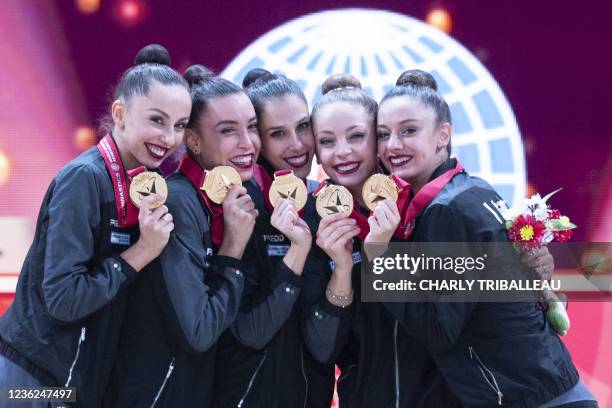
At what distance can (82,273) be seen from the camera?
251 centimetres

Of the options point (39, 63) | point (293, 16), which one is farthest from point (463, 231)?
point (39, 63)

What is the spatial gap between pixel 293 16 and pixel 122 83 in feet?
7.90

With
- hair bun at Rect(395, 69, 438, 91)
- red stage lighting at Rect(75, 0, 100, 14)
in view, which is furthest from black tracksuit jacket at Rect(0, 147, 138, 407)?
red stage lighting at Rect(75, 0, 100, 14)

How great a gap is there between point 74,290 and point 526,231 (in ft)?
5.25

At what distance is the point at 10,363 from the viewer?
8.40 ft

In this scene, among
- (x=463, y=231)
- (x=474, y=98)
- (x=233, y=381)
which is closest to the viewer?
(x=463, y=231)

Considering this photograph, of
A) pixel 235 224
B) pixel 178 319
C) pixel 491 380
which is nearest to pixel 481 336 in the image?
pixel 491 380

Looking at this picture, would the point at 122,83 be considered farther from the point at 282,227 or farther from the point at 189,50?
the point at 189,50

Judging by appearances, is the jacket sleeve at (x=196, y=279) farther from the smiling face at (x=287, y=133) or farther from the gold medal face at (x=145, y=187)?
the smiling face at (x=287, y=133)

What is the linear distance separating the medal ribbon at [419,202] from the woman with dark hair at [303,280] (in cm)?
28

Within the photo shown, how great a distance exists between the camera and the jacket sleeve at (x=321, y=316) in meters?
2.70

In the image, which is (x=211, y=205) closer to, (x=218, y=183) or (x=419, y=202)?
(x=218, y=183)

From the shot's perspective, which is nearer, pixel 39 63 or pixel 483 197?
pixel 483 197

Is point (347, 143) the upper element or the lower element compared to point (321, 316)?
upper
